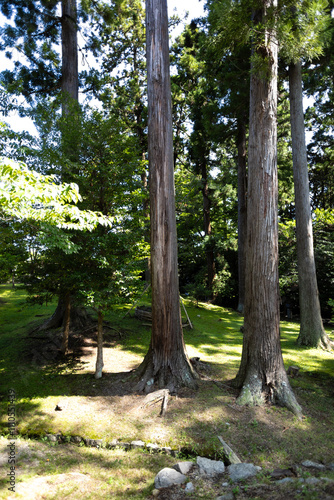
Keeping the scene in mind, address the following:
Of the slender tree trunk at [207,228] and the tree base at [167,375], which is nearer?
the tree base at [167,375]

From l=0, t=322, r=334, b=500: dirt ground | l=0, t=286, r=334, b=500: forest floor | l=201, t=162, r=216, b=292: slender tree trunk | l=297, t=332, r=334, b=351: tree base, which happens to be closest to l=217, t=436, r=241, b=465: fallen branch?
l=0, t=286, r=334, b=500: forest floor

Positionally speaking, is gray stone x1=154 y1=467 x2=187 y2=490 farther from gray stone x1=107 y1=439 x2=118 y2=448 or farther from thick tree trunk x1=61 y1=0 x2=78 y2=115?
thick tree trunk x1=61 y1=0 x2=78 y2=115

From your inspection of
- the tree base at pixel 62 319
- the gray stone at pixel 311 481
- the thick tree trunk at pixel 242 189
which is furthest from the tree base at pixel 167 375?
the thick tree trunk at pixel 242 189

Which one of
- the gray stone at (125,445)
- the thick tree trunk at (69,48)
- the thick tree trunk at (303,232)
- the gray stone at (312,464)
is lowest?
the gray stone at (125,445)

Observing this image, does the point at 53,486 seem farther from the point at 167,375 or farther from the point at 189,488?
the point at 167,375

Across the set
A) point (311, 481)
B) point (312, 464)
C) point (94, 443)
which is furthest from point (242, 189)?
point (311, 481)

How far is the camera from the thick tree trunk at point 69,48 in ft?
30.6

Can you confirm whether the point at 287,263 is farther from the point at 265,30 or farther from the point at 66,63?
the point at 66,63

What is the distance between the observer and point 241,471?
3.12 meters

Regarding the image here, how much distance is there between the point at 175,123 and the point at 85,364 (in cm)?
1309

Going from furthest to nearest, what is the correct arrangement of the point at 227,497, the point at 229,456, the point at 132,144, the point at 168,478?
the point at 132,144, the point at 229,456, the point at 168,478, the point at 227,497

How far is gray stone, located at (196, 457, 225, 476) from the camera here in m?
3.15

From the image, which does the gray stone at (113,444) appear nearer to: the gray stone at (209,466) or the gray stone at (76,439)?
the gray stone at (76,439)

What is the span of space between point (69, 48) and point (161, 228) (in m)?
7.90
